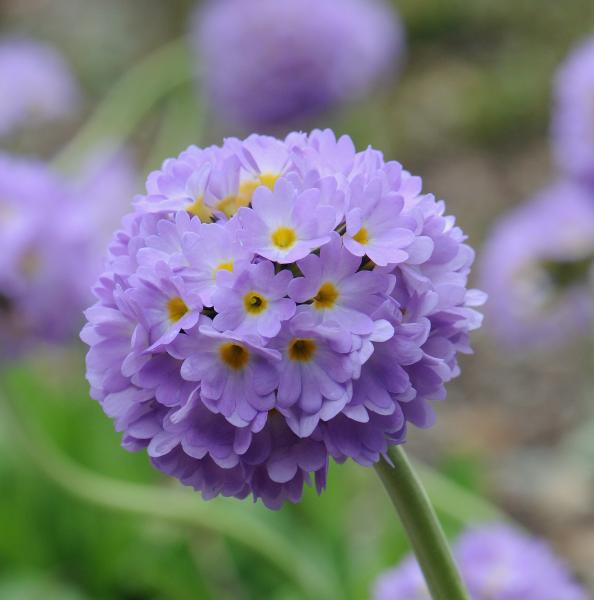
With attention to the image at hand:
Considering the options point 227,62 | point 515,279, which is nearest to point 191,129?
point 227,62

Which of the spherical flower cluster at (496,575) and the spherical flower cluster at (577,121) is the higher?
the spherical flower cluster at (577,121)

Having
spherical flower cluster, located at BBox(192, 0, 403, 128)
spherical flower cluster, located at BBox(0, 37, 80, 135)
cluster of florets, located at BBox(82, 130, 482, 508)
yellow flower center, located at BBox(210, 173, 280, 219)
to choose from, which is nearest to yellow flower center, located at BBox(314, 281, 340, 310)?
cluster of florets, located at BBox(82, 130, 482, 508)

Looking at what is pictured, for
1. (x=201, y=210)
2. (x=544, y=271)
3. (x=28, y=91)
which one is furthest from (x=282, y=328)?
(x=28, y=91)

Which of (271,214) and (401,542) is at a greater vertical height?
(401,542)

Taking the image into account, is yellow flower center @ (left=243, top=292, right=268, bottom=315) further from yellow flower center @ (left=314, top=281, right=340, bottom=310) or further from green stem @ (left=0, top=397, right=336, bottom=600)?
green stem @ (left=0, top=397, right=336, bottom=600)

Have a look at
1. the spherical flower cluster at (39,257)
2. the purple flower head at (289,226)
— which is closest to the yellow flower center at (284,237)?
the purple flower head at (289,226)

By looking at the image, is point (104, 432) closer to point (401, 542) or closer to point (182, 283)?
point (401, 542)

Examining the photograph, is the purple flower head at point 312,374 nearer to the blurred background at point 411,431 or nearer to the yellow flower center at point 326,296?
the yellow flower center at point 326,296

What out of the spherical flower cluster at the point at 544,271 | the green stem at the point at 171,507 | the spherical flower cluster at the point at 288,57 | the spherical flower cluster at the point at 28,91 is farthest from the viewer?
the spherical flower cluster at the point at 28,91
